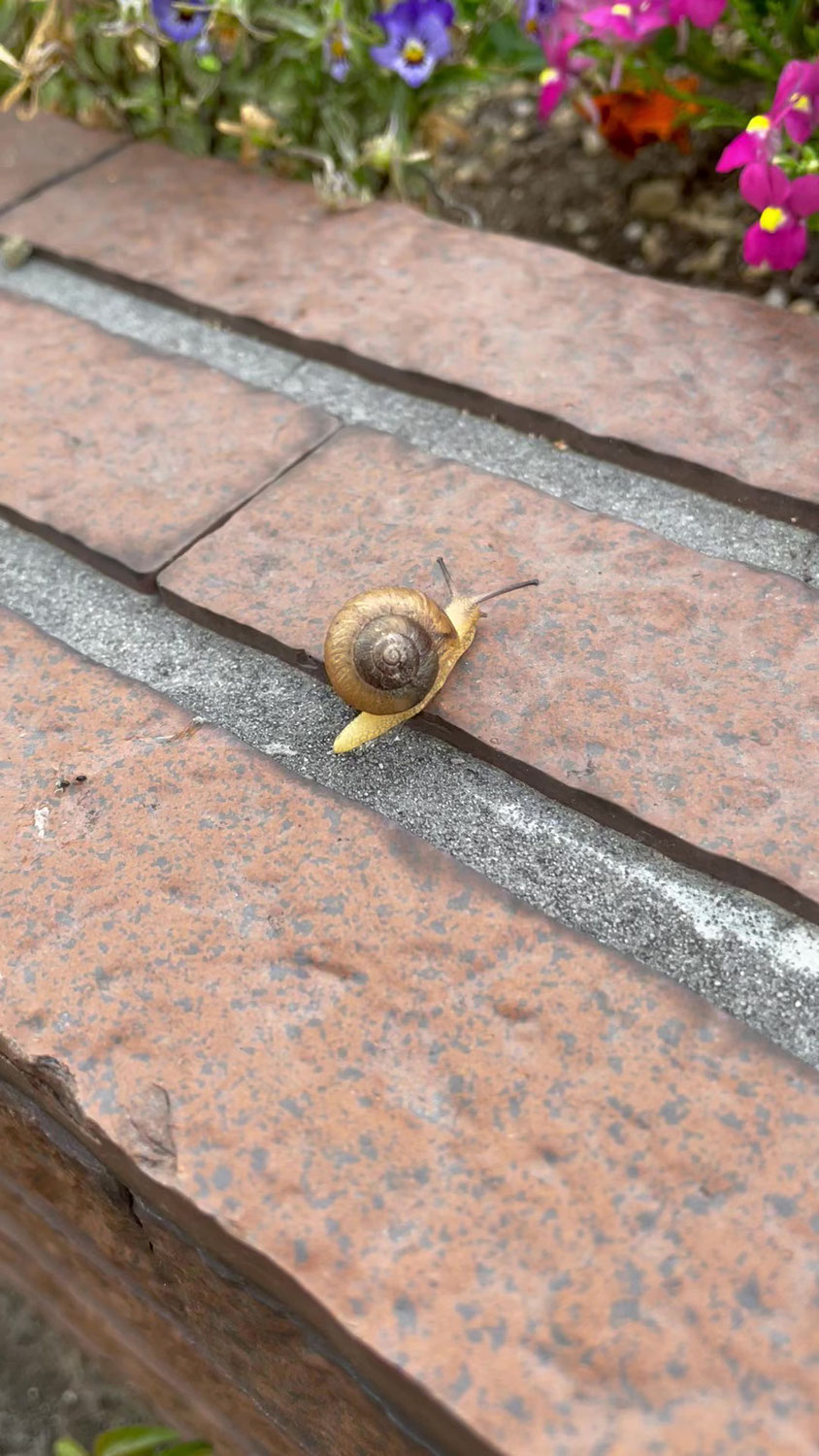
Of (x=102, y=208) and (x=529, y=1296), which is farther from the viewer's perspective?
(x=102, y=208)

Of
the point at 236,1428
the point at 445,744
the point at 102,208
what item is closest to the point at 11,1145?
the point at 236,1428

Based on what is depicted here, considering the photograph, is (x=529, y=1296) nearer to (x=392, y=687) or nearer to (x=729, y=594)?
(x=392, y=687)

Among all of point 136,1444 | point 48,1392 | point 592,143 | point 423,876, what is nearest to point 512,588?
point 423,876

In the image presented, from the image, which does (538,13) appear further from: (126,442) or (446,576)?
(446,576)

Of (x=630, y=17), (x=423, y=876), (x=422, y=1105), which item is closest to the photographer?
(x=422, y=1105)

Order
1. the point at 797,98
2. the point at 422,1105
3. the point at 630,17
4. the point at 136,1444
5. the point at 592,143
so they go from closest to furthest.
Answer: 1. the point at 422,1105
2. the point at 136,1444
3. the point at 797,98
4. the point at 630,17
5. the point at 592,143

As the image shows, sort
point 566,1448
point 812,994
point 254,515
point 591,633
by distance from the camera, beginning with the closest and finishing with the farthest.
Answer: point 566,1448, point 812,994, point 591,633, point 254,515

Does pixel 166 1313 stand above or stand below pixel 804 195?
below

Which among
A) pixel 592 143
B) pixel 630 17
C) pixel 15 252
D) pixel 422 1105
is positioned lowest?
pixel 422 1105
